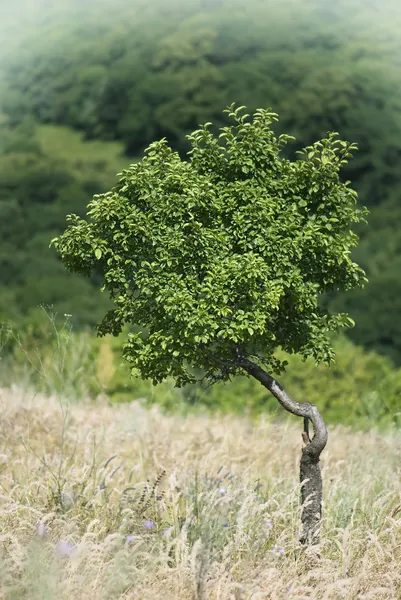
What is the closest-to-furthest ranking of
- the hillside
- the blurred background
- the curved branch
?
the curved branch
the blurred background
the hillside

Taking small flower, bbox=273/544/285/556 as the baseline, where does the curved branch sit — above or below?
above

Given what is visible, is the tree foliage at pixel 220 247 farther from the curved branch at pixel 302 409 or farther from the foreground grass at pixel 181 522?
the foreground grass at pixel 181 522

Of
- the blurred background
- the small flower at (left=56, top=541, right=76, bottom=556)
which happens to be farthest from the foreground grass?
the blurred background

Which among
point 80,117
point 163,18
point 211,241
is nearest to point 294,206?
point 211,241

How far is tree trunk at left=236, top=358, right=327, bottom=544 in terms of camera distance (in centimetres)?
427

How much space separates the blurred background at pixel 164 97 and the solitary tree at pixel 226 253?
27.3ft

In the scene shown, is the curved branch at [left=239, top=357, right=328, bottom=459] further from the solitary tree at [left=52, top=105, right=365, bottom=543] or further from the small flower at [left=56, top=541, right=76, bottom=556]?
the small flower at [left=56, top=541, right=76, bottom=556]

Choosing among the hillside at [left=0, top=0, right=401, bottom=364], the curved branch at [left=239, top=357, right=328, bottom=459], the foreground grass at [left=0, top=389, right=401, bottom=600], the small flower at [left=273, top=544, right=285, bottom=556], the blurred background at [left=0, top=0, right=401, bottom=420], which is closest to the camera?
the foreground grass at [left=0, top=389, right=401, bottom=600]

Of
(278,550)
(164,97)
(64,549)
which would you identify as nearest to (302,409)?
(278,550)

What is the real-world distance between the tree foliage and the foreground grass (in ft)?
3.01

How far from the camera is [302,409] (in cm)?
433

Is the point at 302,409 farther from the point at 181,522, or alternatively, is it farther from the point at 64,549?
the point at 64,549

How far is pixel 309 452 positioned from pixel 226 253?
134 cm

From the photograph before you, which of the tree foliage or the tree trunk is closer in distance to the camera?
the tree foliage
